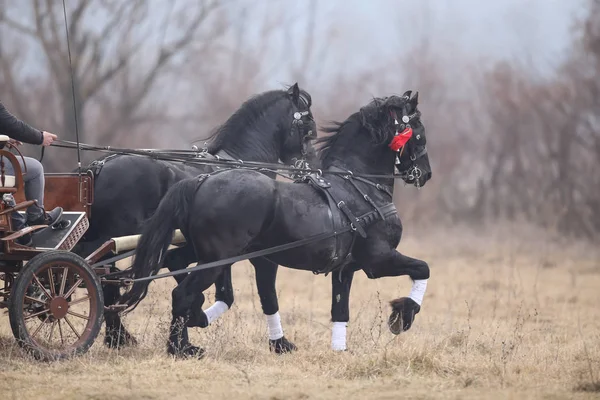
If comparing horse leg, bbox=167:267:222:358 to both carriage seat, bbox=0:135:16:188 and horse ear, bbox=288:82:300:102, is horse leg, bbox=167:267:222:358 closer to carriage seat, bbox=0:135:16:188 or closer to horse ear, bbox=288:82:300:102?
carriage seat, bbox=0:135:16:188

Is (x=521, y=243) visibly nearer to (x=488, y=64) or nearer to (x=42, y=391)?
(x=42, y=391)

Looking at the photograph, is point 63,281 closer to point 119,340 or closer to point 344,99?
point 119,340

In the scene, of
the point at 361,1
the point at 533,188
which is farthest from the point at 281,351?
the point at 361,1

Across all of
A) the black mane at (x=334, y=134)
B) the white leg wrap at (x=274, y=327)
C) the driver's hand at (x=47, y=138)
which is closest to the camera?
the driver's hand at (x=47, y=138)

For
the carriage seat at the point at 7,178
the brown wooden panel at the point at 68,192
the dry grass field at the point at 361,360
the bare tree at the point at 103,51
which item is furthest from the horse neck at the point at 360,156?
the bare tree at the point at 103,51

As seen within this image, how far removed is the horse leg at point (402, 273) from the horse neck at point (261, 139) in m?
1.66

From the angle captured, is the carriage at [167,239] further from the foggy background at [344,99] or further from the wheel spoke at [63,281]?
the foggy background at [344,99]

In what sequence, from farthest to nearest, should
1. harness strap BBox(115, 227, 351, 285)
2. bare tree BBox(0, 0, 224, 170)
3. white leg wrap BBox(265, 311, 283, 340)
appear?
1. bare tree BBox(0, 0, 224, 170)
2. white leg wrap BBox(265, 311, 283, 340)
3. harness strap BBox(115, 227, 351, 285)

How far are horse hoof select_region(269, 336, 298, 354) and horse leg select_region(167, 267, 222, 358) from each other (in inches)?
36.9

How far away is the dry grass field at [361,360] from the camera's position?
6441mm

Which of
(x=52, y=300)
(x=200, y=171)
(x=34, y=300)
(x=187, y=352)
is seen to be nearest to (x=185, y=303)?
(x=187, y=352)

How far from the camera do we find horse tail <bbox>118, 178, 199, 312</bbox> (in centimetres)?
773

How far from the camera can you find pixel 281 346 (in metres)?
8.66

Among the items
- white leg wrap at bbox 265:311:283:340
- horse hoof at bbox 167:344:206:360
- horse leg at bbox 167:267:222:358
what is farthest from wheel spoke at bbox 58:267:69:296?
white leg wrap at bbox 265:311:283:340
